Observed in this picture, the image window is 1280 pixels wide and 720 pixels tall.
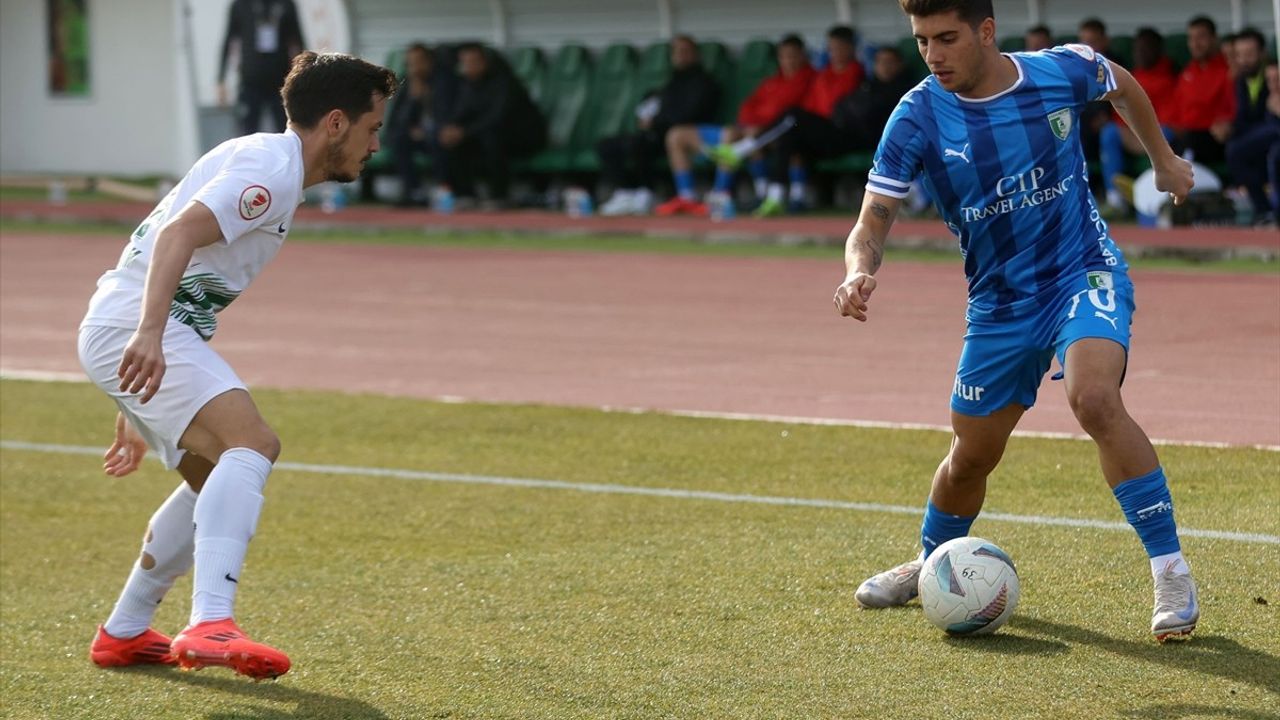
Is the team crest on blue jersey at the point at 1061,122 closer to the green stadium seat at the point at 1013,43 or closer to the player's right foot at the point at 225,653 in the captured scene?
the player's right foot at the point at 225,653

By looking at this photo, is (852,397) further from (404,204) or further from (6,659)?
(404,204)

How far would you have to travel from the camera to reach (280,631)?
18.8 ft

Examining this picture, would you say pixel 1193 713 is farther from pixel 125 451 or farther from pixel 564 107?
pixel 564 107

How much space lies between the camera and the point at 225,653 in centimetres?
468

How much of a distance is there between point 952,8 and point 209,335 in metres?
2.25

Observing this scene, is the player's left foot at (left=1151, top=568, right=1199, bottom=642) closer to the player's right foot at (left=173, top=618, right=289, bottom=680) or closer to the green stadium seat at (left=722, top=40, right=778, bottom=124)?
the player's right foot at (left=173, top=618, right=289, bottom=680)

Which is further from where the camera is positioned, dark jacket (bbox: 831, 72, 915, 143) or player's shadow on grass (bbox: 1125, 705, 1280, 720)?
dark jacket (bbox: 831, 72, 915, 143)

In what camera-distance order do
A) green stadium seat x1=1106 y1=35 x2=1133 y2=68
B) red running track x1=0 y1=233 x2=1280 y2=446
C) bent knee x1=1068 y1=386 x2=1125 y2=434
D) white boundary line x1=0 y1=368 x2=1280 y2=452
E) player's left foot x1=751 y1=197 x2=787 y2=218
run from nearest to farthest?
bent knee x1=1068 y1=386 x2=1125 y2=434 → white boundary line x1=0 y1=368 x2=1280 y2=452 → red running track x1=0 y1=233 x2=1280 y2=446 → green stadium seat x1=1106 y1=35 x2=1133 y2=68 → player's left foot x1=751 y1=197 x2=787 y2=218

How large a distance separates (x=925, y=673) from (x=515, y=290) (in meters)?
10.8

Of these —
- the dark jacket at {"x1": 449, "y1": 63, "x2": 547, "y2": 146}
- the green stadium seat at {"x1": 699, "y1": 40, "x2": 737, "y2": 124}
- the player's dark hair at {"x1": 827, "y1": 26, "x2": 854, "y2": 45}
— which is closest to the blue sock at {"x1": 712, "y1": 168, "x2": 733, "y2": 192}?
the green stadium seat at {"x1": 699, "y1": 40, "x2": 737, "y2": 124}

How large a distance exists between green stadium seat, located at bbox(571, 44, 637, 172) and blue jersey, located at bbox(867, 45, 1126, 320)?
17396mm

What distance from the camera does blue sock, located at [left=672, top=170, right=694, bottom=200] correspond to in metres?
21.2

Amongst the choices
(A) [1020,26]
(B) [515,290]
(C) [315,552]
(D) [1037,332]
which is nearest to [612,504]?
(C) [315,552]

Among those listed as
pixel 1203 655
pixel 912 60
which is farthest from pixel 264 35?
pixel 1203 655
